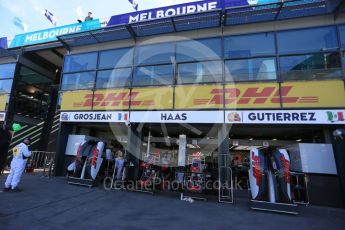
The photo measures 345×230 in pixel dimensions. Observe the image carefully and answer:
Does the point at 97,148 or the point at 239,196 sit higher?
the point at 97,148

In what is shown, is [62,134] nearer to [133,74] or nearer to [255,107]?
[133,74]

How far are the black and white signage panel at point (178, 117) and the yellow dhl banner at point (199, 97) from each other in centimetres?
25

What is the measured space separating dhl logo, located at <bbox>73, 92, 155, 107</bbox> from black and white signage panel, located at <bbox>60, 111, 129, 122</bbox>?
420 mm

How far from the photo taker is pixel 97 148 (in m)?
9.39

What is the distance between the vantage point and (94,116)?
35.3ft

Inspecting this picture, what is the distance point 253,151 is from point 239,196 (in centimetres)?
214

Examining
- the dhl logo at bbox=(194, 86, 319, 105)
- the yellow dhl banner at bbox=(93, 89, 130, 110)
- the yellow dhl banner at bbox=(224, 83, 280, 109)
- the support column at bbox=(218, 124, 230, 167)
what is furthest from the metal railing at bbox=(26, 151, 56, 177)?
the yellow dhl banner at bbox=(224, 83, 280, 109)

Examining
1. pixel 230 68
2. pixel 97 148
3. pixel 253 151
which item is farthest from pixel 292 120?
pixel 97 148

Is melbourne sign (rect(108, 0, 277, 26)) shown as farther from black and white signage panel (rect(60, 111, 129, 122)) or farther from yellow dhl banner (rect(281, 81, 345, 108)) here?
black and white signage panel (rect(60, 111, 129, 122))

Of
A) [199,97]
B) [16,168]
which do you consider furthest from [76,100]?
[199,97]

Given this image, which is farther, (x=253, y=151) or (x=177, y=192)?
(x=177, y=192)

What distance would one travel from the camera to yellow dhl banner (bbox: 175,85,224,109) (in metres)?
9.16

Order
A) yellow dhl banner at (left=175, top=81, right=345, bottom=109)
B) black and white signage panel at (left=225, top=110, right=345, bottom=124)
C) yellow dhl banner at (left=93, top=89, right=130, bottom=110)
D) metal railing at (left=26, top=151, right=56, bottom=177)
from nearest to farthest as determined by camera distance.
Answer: black and white signage panel at (left=225, top=110, right=345, bottom=124), yellow dhl banner at (left=175, top=81, right=345, bottom=109), yellow dhl banner at (left=93, top=89, right=130, bottom=110), metal railing at (left=26, top=151, right=56, bottom=177)

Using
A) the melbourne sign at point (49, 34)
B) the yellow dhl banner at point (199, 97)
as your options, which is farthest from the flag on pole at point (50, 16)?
the yellow dhl banner at point (199, 97)
